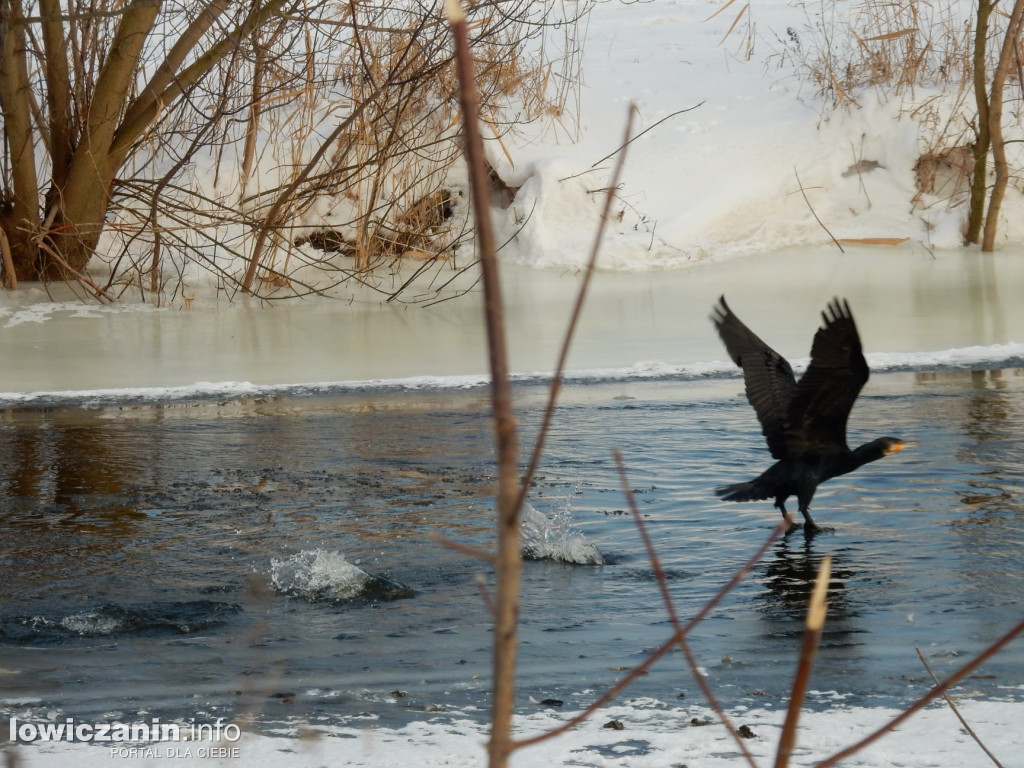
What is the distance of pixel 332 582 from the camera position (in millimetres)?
3848

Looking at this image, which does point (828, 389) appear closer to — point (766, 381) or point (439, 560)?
point (766, 381)

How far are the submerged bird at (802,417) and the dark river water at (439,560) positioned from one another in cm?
22

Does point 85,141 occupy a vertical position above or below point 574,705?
above

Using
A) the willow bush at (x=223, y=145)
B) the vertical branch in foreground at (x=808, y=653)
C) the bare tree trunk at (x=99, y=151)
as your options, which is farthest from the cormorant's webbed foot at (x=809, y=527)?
the bare tree trunk at (x=99, y=151)

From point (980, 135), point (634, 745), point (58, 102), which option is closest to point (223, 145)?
point (58, 102)

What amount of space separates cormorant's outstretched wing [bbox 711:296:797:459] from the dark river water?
0.41 meters

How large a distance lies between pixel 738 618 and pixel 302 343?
6.27 metres

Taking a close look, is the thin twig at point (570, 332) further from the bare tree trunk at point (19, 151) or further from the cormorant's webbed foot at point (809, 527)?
the bare tree trunk at point (19, 151)

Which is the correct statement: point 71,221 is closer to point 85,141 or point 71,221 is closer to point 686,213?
point 85,141

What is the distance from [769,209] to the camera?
1249cm

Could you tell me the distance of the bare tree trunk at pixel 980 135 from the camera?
460 inches

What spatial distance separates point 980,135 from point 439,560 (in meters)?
9.84

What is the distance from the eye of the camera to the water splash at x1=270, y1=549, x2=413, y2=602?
149 inches

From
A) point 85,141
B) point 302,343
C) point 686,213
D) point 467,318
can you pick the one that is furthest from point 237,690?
point 686,213
